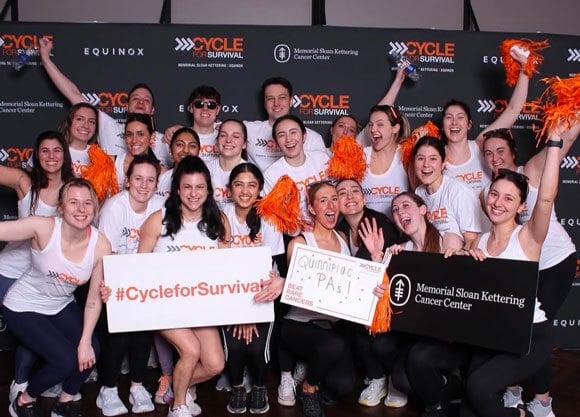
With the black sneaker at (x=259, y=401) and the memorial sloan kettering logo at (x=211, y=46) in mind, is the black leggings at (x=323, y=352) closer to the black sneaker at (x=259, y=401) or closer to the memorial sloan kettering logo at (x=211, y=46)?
the black sneaker at (x=259, y=401)

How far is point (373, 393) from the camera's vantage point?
3.31 metres

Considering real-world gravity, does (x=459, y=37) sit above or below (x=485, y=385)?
above

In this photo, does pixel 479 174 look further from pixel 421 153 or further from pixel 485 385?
pixel 485 385

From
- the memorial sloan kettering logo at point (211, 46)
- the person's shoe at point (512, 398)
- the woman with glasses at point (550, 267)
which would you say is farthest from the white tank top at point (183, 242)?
the memorial sloan kettering logo at point (211, 46)

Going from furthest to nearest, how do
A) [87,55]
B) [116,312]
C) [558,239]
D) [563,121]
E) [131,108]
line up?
[87,55] < [131,108] < [558,239] < [116,312] < [563,121]

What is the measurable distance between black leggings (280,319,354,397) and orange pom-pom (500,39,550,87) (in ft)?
7.35

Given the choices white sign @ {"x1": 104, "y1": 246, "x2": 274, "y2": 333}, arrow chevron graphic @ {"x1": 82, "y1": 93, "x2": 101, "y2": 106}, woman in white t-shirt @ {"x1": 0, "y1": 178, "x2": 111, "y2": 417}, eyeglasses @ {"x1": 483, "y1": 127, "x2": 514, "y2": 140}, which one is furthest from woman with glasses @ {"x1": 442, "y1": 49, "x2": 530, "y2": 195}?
arrow chevron graphic @ {"x1": 82, "y1": 93, "x2": 101, "y2": 106}

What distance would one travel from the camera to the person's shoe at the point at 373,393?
3295mm

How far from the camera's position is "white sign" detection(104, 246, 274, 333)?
2.92 m

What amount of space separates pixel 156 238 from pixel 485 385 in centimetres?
170

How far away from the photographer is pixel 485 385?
2.66 meters

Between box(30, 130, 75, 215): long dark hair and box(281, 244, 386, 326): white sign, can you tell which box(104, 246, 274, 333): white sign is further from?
box(30, 130, 75, 215): long dark hair

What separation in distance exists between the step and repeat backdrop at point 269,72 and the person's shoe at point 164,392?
6.28 feet

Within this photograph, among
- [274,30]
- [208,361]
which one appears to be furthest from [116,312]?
[274,30]
